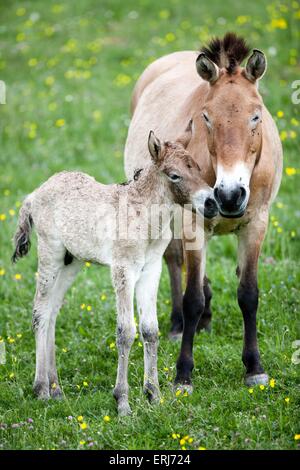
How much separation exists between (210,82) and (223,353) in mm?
2132

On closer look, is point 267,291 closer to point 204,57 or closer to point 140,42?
point 204,57

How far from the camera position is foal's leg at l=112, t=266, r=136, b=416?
4812 mm

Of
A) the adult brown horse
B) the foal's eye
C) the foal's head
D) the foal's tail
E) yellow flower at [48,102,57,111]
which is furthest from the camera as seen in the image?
yellow flower at [48,102,57,111]

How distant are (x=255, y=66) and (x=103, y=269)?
11.8 ft

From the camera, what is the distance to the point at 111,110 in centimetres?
1236

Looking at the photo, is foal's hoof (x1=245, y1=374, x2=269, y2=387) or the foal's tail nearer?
foal's hoof (x1=245, y1=374, x2=269, y2=387)

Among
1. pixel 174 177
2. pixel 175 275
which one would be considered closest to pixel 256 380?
pixel 174 177

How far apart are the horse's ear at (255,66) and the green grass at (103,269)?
6.66ft

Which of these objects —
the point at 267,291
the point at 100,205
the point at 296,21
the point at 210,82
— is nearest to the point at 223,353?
the point at 267,291

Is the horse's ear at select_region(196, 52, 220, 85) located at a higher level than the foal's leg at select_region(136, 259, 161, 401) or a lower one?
higher

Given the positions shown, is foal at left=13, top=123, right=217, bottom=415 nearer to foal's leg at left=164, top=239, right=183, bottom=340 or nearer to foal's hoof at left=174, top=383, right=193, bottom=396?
foal's hoof at left=174, top=383, right=193, bottom=396

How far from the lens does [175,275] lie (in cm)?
696

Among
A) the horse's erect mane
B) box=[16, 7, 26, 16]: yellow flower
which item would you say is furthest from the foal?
box=[16, 7, 26, 16]: yellow flower

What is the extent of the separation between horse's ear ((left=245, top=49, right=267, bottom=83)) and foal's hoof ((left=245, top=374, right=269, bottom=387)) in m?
2.15
